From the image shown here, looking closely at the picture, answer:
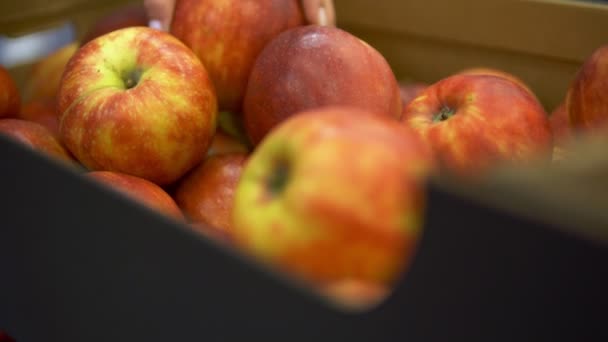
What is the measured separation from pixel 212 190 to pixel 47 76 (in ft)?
1.60

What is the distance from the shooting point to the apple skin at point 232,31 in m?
0.93

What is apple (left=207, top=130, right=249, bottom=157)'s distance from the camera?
97 centimetres

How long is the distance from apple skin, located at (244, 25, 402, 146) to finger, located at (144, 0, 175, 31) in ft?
0.60

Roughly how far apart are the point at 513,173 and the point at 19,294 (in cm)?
50

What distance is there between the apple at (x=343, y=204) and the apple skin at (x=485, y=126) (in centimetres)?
23

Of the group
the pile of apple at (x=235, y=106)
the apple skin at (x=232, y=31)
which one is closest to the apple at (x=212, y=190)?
the pile of apple at (x=235, y=106)

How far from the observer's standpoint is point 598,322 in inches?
15.9

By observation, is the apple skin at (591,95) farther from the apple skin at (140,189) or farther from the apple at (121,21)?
the apple at (121,21)

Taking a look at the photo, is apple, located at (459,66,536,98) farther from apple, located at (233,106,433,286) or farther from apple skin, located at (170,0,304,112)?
apple, located at (233,106,433,286)

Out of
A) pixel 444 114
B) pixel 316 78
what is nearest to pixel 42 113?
pixel 316 78

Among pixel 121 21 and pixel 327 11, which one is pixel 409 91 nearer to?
pixel 327 11

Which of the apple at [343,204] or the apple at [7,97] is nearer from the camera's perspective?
the apple at [343,204]

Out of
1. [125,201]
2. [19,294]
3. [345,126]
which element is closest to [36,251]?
[19,294]

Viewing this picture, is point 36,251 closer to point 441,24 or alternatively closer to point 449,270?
point 449,270
